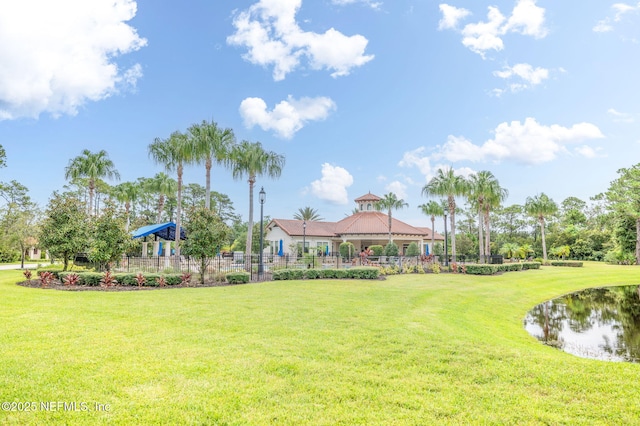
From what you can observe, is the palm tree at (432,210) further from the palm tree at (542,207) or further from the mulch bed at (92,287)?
the mulch bed at (92,287)

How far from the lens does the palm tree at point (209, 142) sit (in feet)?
75.0

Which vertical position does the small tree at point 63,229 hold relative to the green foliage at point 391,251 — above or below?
above

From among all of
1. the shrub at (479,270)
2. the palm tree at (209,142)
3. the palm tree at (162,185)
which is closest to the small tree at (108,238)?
the palm tree at (209,142)

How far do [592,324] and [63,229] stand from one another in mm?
23070

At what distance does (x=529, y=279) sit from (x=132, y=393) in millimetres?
25741

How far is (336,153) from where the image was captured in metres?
33.6

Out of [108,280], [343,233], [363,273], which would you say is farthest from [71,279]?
[343,233]

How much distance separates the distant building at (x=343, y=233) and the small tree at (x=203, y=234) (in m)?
20.9

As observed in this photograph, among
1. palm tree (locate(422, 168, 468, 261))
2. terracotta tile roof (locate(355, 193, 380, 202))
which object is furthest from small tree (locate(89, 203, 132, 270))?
terracotta tile roof (locate(355, 193, 380, 202))

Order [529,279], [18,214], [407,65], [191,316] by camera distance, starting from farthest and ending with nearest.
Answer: [18,214] → [529,279] → [407,65] → [191,316]

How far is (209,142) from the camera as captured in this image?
907 inches

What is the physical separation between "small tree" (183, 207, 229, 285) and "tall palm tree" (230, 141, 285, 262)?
8.44m

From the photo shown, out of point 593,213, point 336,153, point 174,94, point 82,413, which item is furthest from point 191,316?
point 593,213

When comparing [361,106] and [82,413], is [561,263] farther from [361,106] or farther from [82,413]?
[82,413]
